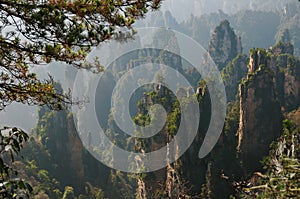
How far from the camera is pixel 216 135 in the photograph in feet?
68.8

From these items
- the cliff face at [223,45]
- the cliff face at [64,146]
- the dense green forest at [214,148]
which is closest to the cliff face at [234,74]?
the dense green forest at [214,148]

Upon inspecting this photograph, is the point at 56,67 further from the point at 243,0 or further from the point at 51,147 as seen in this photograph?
the point at 243,0

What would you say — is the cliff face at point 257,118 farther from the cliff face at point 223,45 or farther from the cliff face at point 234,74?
the cliff face at point 223,45

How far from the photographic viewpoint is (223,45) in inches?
2290

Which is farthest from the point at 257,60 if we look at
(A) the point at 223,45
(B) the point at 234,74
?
(A) the point at 223,45

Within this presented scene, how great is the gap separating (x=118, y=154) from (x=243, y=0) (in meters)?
154

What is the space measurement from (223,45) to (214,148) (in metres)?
40.6

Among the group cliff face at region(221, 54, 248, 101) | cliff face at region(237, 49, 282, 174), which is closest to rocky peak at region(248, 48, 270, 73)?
cliff face at region(237, 49, 282, 174)

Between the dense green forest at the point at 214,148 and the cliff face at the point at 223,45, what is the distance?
6.7 inches

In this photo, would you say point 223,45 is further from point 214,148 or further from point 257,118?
point 214,148

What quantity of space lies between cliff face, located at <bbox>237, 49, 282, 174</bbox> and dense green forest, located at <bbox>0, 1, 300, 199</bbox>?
62 millimetres

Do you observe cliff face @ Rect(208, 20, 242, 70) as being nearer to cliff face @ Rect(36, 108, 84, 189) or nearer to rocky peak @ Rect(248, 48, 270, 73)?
cliff face @ Rect(36, 108, 84, 189)

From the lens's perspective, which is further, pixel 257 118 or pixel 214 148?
pixel 257 118

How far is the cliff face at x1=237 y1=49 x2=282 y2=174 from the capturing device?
21.2 metres
